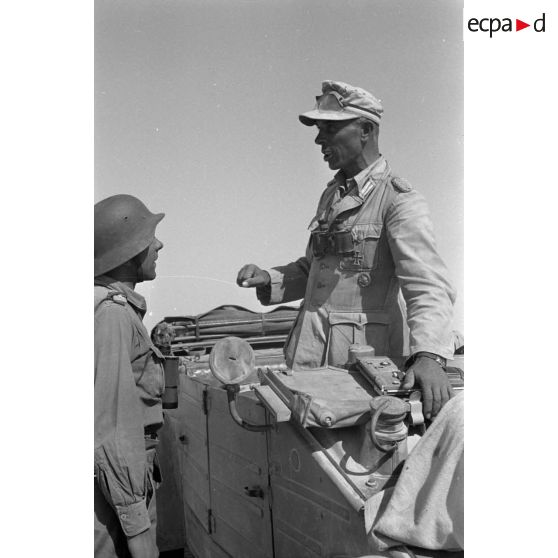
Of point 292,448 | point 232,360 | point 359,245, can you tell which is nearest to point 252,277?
point 359,245

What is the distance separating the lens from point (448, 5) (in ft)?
9.55

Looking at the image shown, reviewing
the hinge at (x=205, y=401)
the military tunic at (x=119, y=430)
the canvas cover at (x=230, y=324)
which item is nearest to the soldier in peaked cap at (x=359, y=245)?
the hinge at (x=205, y=401)

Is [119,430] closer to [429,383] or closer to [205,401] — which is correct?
[429,383]

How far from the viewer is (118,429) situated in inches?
107

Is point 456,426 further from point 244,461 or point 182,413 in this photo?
point 182,413

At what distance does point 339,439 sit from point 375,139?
1.59m

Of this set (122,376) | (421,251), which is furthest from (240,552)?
(421,251)

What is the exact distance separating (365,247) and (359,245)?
0.10 ft

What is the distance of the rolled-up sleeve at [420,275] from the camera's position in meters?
3.05

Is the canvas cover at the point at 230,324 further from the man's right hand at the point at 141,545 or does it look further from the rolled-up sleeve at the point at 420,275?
the man's right hand at the point at 141,545

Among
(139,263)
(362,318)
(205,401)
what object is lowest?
(205,401)
